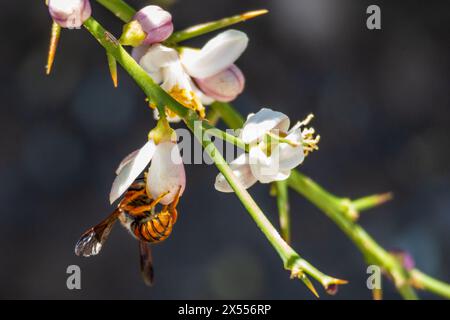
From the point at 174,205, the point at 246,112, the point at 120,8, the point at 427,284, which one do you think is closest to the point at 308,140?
the point at 174,205

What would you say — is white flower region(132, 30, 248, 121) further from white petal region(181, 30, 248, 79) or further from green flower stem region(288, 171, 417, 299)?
green flower stem region(288, 171, 417, 299)

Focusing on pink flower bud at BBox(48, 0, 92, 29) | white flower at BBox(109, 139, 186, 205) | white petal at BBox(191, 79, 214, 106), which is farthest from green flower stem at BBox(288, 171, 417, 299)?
pink flower bud at BBox(48, 0, 92, 29)

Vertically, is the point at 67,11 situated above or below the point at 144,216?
above

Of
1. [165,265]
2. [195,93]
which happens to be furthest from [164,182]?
[165,265]

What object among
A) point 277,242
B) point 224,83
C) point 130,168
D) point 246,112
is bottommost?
point 277,242

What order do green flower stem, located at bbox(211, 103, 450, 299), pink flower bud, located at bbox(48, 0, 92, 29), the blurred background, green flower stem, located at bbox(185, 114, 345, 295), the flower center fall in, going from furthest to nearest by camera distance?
the blurred background → green flower stem, located at bbox(211, 103, 450, 299) → the flower center → pink flower bud, located at bbox(48, 0, 92, 29) → green flower stem, located at bbox(185, 114, 345, 295)

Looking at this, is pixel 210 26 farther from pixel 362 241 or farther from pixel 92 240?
pixel 362 241

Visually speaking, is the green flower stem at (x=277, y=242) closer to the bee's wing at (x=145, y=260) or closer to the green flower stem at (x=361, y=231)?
the bee's wing at (x=145, y=260)
